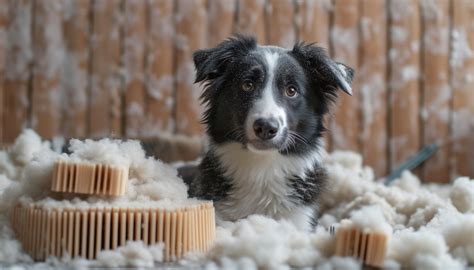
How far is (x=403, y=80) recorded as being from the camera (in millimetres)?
4500

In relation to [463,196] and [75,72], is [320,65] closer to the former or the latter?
[463,196]

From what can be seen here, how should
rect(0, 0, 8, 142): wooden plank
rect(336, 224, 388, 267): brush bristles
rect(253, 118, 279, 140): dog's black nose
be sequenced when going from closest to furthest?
1. rect(336, 224, 388, 267): brush bristles
2. rect(253, 118, 279, 140): dog's black nose
3. rect(0, 0, 8, 142): wooden plank

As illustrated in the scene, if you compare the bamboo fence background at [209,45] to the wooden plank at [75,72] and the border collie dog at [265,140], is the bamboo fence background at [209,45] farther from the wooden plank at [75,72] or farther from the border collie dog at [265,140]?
the border collie dog at [265,140]

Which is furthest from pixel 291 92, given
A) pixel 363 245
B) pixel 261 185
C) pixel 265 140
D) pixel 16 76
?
pixel 16 76

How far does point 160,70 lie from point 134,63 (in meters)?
0.19

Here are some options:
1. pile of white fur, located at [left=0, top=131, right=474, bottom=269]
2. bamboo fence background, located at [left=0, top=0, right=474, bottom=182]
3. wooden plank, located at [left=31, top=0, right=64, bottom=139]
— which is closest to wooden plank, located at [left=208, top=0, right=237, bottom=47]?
bamboo fence background, located at [left=0, top=0, right=474, bottom=182]

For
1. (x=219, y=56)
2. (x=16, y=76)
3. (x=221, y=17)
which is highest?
(x=221, y=17)

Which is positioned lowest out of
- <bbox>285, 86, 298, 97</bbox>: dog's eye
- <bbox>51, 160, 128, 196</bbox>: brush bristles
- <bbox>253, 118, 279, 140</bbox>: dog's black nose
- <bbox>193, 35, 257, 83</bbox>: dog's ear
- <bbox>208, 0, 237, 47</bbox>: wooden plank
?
<bbox>51, 160, 128, 196</bbox>: brush bristles

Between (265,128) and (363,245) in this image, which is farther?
(265,128)

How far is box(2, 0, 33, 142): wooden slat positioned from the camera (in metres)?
4.46

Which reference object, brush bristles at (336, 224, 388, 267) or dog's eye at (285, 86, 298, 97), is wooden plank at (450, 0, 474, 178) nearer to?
dog's eye at (285, 86, 298, 97)

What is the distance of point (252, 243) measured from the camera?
161cm

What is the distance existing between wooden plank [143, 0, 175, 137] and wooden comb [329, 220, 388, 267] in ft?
9.81

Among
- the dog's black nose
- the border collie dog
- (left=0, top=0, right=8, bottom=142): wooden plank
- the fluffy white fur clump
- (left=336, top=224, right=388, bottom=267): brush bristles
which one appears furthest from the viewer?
(left=0, top=0, right=8, bottom=142): wooden plank
